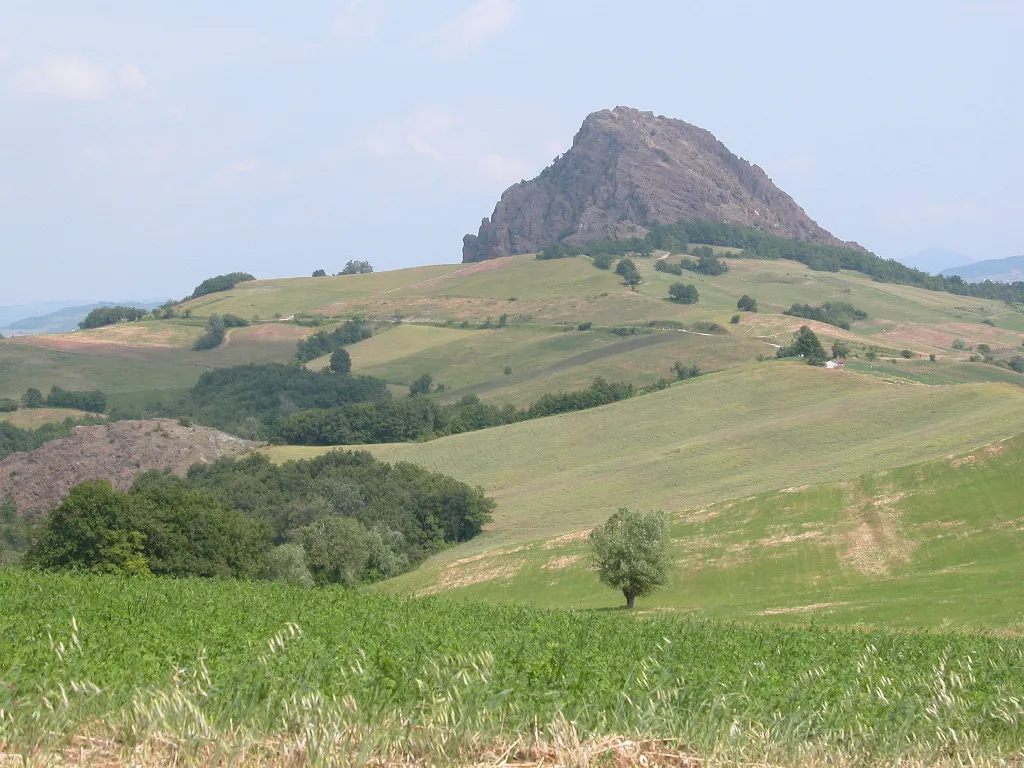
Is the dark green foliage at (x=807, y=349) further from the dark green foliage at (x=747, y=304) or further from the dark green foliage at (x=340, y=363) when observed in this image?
the dark green foliage at (x=340, y=363)

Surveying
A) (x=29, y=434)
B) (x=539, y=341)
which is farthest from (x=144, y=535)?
(x=539, y=341)

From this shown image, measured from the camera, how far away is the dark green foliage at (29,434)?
116m

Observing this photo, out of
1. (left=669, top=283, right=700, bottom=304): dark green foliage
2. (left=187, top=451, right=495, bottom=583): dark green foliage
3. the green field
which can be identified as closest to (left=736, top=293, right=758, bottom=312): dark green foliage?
(left=669, top=283, right=700, bottom=304): dark green foliage

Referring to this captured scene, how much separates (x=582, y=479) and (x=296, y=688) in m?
67.7

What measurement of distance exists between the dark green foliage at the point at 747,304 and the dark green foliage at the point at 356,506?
306 ft

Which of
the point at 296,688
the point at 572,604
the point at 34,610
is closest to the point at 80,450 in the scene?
the point at 572,604

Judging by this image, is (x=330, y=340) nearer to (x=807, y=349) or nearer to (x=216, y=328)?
(x=216, y=328)

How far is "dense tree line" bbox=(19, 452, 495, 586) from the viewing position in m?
40.5

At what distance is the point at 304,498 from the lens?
80750 mm

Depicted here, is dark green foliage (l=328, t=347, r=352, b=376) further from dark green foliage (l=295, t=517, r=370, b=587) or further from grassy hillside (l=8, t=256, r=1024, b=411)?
dark green foliage (l=295, t=517, r=370, b=587)

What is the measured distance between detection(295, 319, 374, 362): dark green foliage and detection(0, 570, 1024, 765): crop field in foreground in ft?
514

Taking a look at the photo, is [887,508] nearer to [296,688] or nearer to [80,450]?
[296,688]

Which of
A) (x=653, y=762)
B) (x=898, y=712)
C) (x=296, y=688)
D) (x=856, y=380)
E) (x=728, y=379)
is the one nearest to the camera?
(x=653, y=762)

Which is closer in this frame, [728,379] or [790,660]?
[790,660]
